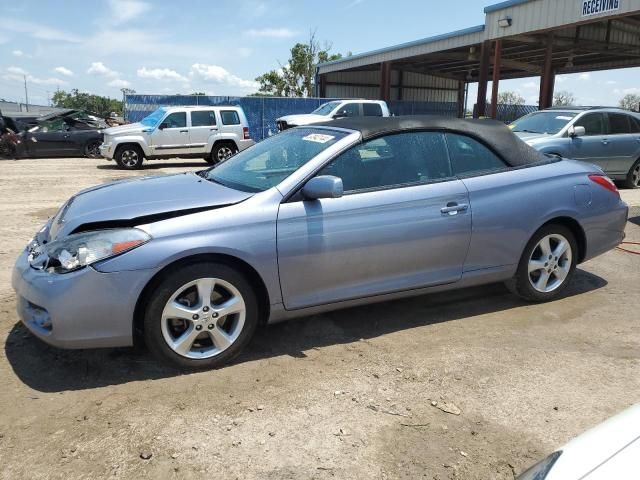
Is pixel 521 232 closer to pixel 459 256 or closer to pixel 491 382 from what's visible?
pixel 459 256

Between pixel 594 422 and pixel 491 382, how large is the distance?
60cm

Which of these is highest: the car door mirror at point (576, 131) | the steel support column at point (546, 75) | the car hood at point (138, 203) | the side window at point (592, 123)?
the steel support column at point (546, 75)

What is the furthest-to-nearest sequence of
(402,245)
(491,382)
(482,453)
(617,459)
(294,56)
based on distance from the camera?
(294,56) < (402,245) < (491,382) < (482,453) < (617,459)

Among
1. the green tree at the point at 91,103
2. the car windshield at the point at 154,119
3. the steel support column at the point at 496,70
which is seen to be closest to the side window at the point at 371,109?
the steel support column at the point at 496,70

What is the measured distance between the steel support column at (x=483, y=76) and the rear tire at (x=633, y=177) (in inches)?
449

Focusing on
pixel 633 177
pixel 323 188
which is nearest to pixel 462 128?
pixel 323 188

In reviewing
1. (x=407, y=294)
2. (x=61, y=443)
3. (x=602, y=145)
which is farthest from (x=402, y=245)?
(x=602, y=145)

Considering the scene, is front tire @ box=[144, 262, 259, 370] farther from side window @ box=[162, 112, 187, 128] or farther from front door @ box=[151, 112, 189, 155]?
side window @ box=[162, 112, 187, 128]

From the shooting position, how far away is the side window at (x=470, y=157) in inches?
165

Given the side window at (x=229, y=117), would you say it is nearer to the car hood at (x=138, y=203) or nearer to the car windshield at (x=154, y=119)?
the car windshield at (x=154, y=119)

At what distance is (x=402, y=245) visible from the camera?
12.5ft

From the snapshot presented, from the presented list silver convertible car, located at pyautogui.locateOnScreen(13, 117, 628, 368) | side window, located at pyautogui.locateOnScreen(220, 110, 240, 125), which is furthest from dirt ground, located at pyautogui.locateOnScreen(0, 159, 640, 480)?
side window, located at pyautogui.locateOnScreen(220, 110, 240, 125)

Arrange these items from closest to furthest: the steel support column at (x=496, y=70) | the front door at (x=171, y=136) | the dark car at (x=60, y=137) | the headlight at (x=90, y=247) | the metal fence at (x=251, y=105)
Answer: the headlight at (x=90, y=247), the front door at (x=171, y=136), the dark car at (x=60, y=137), the steel support column at (x=496, y=70), the metal fence at (x=251, y=105)

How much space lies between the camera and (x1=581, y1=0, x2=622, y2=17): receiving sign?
48.6 feet
